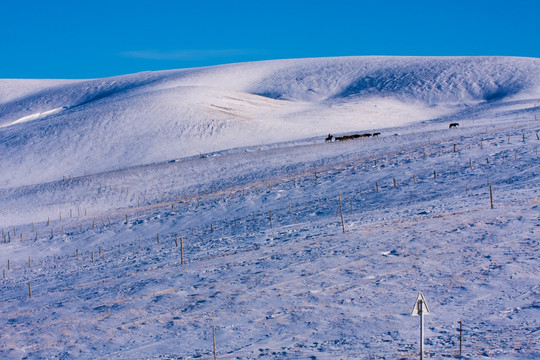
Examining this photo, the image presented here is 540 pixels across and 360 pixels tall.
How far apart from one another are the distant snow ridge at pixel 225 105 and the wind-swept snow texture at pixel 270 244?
2.07ft

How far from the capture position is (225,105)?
75.2 metres

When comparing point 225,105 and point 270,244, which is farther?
point 225,105

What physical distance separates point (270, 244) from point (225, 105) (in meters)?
56.3

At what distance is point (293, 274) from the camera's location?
1639 cm

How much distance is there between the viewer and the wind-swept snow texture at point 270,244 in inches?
503

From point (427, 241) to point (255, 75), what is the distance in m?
102

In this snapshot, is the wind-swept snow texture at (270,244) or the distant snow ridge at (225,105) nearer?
the wind-swept snow texture at (270,244)

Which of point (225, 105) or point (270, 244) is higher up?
point (225, 105)

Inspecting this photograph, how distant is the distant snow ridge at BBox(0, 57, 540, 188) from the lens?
57719 mm

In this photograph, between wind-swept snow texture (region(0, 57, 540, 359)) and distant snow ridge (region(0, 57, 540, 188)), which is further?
distant snow ridge (region(0, 57, 540, 188))

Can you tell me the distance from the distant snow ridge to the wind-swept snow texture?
2.07 ft

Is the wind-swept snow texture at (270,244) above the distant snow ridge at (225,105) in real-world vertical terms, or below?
below

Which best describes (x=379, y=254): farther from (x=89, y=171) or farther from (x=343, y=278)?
(x=89, y=171)

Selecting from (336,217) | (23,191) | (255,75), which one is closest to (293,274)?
(336,217)
